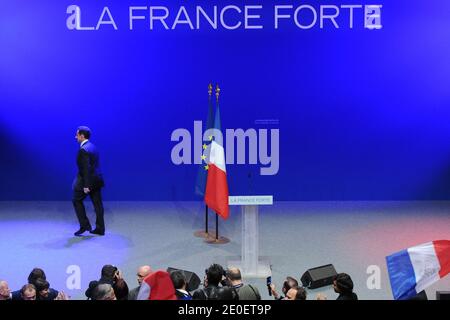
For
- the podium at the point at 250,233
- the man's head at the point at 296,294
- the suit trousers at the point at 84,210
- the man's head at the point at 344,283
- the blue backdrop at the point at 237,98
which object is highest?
the blue backdrop at the point at 237,98

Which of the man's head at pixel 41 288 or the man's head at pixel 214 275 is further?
the man's head at pixel 41 288

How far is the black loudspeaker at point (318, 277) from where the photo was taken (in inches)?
287

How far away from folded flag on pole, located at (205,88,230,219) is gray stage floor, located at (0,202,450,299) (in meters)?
0.57

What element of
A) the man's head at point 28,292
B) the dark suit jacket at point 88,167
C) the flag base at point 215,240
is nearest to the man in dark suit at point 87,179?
the dark suit jacket at point 88,167

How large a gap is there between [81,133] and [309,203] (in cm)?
375

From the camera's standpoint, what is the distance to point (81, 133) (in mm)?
9000

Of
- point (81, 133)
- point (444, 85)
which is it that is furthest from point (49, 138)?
point (444, 85)

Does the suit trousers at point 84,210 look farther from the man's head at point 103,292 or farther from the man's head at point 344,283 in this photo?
the man's head at point 344,283

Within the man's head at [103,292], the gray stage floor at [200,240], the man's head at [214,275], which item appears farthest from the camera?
the gray stage floor at [200,240]

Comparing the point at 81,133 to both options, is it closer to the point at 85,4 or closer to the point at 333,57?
the point at 85,4

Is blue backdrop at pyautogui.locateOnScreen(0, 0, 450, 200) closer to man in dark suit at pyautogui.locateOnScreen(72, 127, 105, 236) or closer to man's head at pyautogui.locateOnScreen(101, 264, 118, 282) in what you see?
man in dark suit at pyautogui.locateOnScreen(72, 127, 105, 236)

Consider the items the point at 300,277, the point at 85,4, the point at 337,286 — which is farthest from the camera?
the point at 85,4

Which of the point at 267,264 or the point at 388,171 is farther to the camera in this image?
the point at 388,171

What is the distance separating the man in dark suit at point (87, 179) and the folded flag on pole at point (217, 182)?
1.46m
